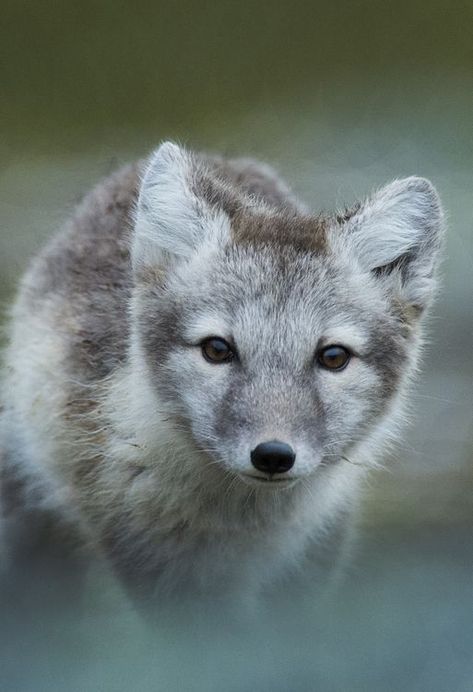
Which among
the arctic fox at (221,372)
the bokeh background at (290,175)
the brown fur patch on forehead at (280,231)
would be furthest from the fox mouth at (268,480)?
the brown fur patch on forehead at (280,231)

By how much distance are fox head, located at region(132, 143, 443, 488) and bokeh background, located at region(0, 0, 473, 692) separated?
1.16 feet

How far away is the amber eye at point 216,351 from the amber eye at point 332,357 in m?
0.23

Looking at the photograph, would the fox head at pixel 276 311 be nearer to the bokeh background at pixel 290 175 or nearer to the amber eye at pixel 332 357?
the amber eye at pixel 332 357

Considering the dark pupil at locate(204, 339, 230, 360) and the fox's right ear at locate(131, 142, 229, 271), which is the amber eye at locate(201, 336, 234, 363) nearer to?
the dark pupil at locate(204, 339, 230, 360)

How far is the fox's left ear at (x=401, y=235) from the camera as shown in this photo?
3234mm

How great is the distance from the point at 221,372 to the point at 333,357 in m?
0.29

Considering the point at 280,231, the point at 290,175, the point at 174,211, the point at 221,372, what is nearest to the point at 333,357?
the point at 221,372

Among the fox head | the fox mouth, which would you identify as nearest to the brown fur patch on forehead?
the fox head

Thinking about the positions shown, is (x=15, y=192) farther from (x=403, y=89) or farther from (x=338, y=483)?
(x=338, y=483)

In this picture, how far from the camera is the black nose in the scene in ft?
8.79

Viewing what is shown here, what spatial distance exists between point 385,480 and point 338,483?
4.17ft

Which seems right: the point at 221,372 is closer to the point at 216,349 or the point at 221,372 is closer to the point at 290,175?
the point at 216,349

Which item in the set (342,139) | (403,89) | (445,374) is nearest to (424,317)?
(445,374)

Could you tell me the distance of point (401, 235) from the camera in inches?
128
